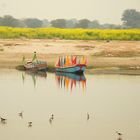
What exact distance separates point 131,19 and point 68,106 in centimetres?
9745

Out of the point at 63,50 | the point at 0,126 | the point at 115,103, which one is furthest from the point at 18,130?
the point at 63,50

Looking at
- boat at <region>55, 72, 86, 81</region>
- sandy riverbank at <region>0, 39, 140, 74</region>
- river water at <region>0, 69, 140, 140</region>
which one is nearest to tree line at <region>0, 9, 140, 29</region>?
sandy riverbank at <region>0, 39, 140, 74</region>

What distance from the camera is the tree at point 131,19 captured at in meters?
129

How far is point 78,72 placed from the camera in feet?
154

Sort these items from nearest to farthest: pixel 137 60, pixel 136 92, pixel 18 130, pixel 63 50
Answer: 1. pixel 18 130
2. pixel 136 92
3. pixel 137 60
4. pixel 63 50

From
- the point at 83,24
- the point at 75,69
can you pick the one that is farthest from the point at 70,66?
the point at 83,24

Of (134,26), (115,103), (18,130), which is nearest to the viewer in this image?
(18,130)

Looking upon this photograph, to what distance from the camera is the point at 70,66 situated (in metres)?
47.2

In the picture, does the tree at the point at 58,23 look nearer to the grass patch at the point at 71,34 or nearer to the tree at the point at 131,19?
the tree at the point at 131,19

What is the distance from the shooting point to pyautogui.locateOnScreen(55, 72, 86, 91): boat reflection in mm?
41781

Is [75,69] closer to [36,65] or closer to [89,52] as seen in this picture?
[36,65]

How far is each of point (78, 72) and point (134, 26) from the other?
82966 millimetres

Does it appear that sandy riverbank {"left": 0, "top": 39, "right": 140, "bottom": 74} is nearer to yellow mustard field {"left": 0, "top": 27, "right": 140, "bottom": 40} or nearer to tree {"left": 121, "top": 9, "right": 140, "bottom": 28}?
yellow mustard field {"left": 0, "top": 27, "right": 140, "bottom": 40}

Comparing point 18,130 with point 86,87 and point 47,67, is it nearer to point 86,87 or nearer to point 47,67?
point 86,87
